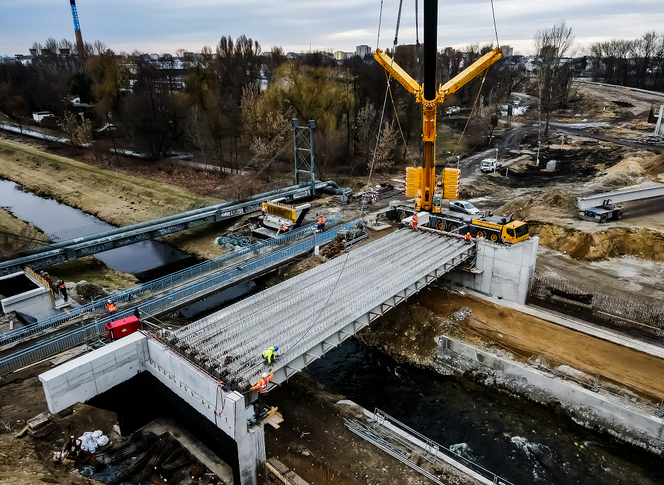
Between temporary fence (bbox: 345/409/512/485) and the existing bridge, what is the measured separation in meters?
21.1

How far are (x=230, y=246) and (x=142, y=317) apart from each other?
1455 cm

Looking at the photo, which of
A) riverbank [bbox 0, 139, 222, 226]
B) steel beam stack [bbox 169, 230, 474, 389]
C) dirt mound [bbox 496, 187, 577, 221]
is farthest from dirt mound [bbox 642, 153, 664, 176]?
riverbank [bbox 0, 139, 222, 226]

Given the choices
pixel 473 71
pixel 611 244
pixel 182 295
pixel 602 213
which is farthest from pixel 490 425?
pixel 602 213

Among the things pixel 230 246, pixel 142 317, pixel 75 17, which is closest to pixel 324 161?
pixel 230 246

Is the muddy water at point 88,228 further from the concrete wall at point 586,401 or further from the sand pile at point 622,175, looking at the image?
the sand pile at point 622,175

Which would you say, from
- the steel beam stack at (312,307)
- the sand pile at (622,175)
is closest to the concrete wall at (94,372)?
the steel beam stack at (312,307)

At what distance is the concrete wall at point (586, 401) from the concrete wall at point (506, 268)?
222 inches

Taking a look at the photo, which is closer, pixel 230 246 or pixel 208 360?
pixel 208 360

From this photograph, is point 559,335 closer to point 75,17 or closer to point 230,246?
point 230,246

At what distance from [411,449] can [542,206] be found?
27348mm

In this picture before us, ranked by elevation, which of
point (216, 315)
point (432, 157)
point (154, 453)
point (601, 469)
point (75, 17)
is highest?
point (75, 17)

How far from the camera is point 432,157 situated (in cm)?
2869

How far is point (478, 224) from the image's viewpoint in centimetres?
2678

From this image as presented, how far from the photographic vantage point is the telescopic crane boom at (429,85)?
24422 mm
